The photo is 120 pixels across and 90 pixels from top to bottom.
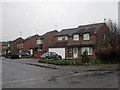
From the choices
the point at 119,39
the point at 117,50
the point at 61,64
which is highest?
the point at 119,39

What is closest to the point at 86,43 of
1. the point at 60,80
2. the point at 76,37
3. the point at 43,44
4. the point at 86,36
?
the point at 86,36

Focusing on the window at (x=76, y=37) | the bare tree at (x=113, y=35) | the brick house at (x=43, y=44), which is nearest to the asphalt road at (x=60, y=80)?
the bare tree at (x=113, y=35)

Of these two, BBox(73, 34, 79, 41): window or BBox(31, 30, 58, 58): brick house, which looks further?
BBox(31, 30, 58, 58): brick house

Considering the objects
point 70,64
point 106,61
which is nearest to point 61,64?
point 70,64

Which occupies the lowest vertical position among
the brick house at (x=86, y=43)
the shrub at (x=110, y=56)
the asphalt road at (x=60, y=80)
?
the asphalt road at (x=60, y=80)

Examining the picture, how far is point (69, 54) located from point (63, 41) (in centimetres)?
624

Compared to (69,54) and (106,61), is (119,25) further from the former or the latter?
(69,54)

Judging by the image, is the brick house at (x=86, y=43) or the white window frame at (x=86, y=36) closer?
the brick house at (x=86, y=43)

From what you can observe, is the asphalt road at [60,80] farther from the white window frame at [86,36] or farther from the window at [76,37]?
the window at [76,37]

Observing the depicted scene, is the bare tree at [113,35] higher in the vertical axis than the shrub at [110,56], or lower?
higher

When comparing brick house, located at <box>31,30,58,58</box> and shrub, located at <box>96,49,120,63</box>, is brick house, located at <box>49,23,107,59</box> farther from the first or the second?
brick house, located at <box>31,30,58,58</box>

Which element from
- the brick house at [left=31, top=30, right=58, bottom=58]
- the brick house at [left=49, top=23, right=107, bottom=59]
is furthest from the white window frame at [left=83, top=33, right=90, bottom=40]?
the brick house at [left=31, top=30, right=58, bottom=58]

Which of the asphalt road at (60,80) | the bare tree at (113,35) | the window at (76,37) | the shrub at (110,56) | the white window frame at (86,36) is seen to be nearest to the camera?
the asphalt road at (60,80)

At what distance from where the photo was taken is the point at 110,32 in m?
25.0
